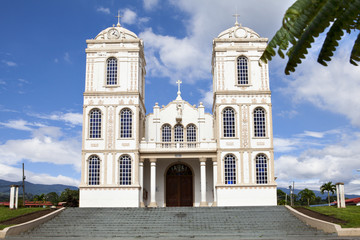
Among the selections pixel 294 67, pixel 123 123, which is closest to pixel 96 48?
pixel 123 123

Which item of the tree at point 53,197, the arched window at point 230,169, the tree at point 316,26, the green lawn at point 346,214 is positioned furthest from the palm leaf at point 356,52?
the tree at point 53,197

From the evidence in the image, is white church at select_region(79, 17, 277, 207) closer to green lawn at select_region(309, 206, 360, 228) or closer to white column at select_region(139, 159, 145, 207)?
white column at select_region(139, 159, 145, 207)

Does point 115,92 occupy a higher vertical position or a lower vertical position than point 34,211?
higher

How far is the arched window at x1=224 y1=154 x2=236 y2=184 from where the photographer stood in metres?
31.5

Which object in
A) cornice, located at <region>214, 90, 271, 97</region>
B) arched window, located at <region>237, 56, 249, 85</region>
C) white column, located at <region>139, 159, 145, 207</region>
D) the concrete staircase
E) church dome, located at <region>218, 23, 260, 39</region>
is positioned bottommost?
the concrete staircase

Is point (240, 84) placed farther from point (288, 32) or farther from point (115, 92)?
point (288, 32)

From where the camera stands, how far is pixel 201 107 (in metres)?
35.7

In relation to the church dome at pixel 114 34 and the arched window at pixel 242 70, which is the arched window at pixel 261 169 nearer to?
the arched window at pixel 242 70

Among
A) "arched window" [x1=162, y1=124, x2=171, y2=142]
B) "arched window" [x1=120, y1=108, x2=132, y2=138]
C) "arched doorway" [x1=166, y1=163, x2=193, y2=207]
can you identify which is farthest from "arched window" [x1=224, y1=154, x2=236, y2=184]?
"arched window" [x1=120, y1=108, x2=132, y2=138]

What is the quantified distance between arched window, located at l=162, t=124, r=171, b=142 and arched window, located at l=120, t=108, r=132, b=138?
3.75 meters

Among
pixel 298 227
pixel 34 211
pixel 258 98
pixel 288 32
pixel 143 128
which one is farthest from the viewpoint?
pixel 143 128

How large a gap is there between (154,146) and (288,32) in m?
26.2

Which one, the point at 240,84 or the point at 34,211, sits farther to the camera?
the point at 240,84

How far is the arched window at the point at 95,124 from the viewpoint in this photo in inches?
1283
